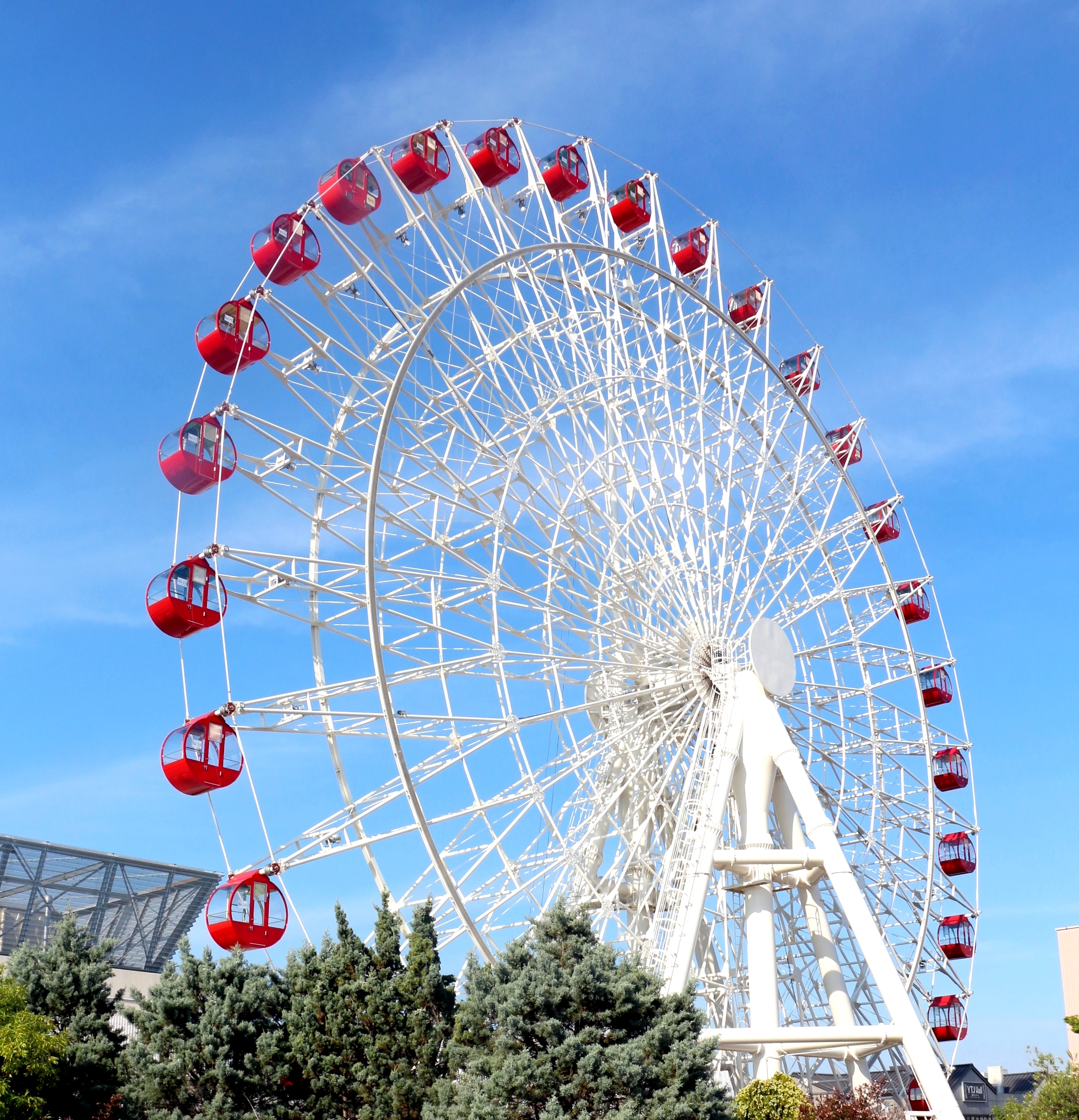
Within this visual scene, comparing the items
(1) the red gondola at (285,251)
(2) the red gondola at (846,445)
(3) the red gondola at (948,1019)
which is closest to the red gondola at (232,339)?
(1) the red gondola at (285,251)

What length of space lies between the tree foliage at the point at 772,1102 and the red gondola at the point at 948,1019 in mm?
12019

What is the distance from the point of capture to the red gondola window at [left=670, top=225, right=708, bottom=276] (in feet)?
108

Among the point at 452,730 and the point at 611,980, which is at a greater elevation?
the point at 452,730

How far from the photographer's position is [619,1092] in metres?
18.3

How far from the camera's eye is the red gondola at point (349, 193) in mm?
25375

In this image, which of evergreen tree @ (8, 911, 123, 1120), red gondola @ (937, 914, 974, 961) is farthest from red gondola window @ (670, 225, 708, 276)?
evergreen tree @ (8, 911, 123, 1120)

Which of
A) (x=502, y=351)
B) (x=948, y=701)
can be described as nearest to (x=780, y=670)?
(x=502, y=351)

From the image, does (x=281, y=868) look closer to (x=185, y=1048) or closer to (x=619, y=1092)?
(x=185, y=1048)

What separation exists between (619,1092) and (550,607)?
→ 29.2 ft

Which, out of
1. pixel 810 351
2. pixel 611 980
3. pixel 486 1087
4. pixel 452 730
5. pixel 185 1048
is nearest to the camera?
pixel 486 1087

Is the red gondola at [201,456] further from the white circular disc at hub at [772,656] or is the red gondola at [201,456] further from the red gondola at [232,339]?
the white circular disc at hub at [772,656]

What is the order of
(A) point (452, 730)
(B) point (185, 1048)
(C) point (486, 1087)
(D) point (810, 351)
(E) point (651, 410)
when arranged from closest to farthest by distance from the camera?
(C) point (486, 1087) < (B) point (185, 1048) < (A) point (452, 730) < (E) point (651, 410) < (D) point (810, 351)

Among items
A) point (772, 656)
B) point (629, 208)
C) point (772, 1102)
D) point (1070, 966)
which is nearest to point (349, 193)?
point (629, 208)

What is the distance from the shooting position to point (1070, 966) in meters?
48.4
